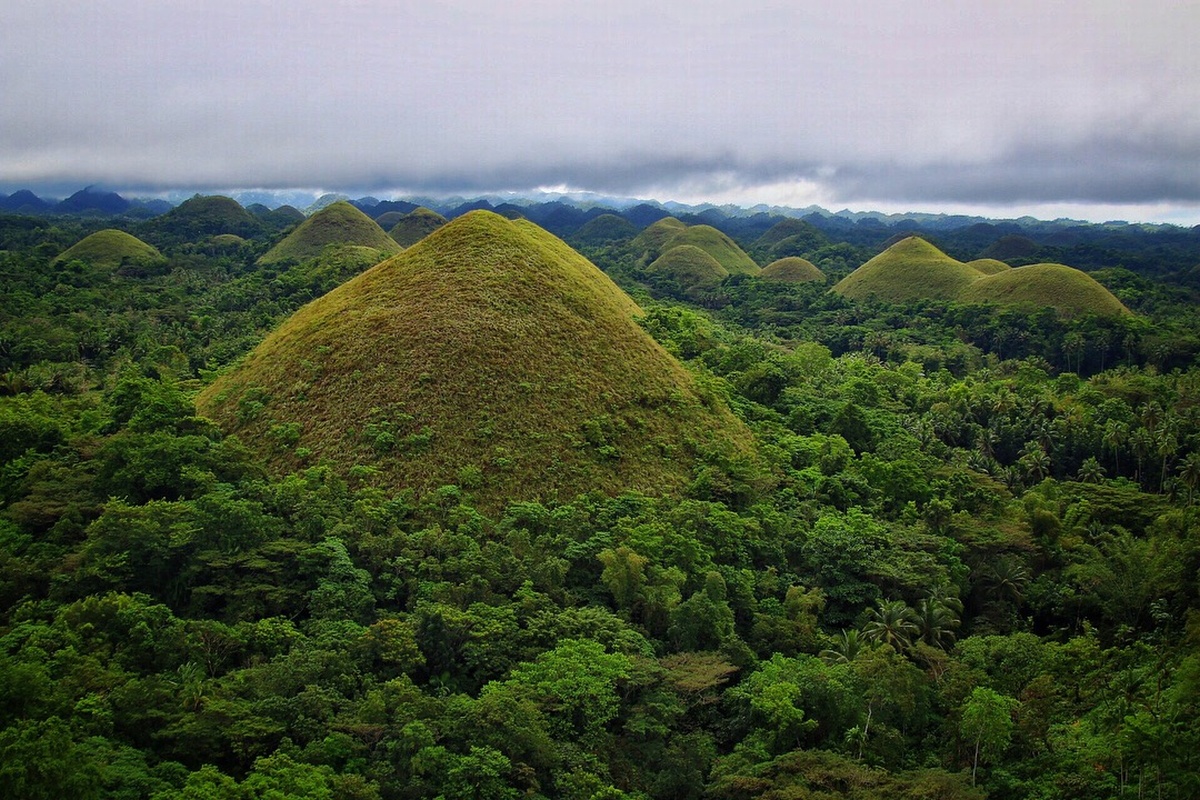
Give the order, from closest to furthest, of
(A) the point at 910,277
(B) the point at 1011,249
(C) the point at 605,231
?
(A) the point at 910,277 → (B) the point at 1011,249 → (C) the point at 605,231

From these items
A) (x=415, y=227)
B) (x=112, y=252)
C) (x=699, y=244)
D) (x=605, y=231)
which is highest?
(x=605, y=231)

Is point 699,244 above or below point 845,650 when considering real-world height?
above

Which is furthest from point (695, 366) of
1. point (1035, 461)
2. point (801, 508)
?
point (1035, 461)

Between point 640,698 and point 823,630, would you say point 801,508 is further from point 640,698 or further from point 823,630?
point 640,698

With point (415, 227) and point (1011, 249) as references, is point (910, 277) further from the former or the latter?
point (415, 227)

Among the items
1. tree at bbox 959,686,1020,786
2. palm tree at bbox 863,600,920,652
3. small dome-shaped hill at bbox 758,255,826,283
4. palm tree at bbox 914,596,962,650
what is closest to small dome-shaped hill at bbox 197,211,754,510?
palm tree at bbox 863,600,920,652

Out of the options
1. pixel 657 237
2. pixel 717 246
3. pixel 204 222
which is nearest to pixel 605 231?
pixel 657 237
